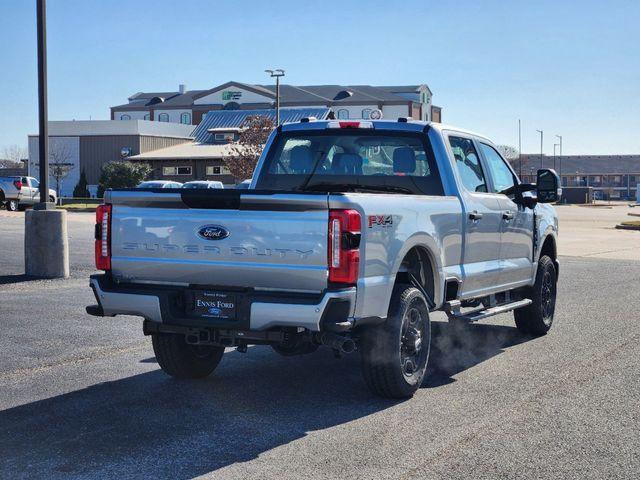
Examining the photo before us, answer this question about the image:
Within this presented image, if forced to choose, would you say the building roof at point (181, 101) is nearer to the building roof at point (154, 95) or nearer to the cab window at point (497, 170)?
the building roof at point (154, 95)

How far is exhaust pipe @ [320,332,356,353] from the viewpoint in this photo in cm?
668

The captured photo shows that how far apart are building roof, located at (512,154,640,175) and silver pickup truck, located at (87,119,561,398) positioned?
148 m

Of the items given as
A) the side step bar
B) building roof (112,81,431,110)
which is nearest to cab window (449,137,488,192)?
the side step bar

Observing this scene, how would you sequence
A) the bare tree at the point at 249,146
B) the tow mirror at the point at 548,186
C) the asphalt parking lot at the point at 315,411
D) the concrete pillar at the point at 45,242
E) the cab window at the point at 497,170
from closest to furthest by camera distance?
the asphalt parking lot at the point at 315,411 → the cab window at the point at 497,170 → the tow mirror at the point at 548,186 → the concrete pillar at the point at 45,242 → the bare tree at the point at 249,146

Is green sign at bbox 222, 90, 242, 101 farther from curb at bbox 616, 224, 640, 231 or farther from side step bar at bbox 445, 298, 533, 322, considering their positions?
side step bar at bbox 445, 298, 533, 322

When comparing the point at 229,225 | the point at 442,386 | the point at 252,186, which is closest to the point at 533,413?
the point at 442,386

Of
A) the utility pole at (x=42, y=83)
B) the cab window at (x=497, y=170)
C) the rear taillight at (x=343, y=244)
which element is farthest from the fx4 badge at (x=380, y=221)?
the utility pole at (x=42, y=83)

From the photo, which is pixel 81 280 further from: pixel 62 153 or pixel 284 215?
pixel 62 153

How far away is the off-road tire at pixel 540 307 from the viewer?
10.5 metres

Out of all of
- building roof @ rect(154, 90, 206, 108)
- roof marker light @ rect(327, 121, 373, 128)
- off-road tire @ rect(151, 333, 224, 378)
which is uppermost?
building roof @ rect(154, 90, 206, 108)

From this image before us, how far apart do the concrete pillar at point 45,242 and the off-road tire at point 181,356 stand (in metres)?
7.92

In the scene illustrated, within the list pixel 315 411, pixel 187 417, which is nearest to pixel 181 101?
pixel 315 411

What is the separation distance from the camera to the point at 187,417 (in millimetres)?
6680

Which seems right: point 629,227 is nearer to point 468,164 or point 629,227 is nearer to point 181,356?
point 468,164
